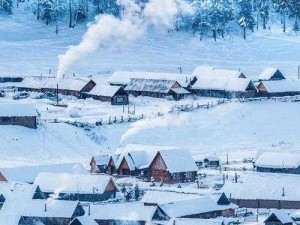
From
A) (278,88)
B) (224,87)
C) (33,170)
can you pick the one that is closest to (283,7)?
(278,88)

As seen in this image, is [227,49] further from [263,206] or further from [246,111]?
[263,206]

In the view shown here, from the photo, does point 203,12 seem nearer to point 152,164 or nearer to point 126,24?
point 126,24

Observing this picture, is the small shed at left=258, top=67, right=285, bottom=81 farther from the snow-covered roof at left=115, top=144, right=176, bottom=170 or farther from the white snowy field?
the snow-covered roof at left=115, top=144, right=176, bottom=170

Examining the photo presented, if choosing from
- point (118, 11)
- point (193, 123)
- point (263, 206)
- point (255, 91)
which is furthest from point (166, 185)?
point (118, 11)

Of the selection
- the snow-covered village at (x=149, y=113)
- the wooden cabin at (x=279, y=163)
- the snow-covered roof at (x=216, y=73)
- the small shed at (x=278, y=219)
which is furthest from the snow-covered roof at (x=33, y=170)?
the snow-covered roof at (x=216, y=73)

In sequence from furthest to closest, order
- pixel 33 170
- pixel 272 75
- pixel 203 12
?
pixel 203 12, pixel 272 75, pixel 33 170

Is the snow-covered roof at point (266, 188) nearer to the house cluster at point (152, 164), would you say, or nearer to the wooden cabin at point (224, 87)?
the house cluster at point (152, 164)
